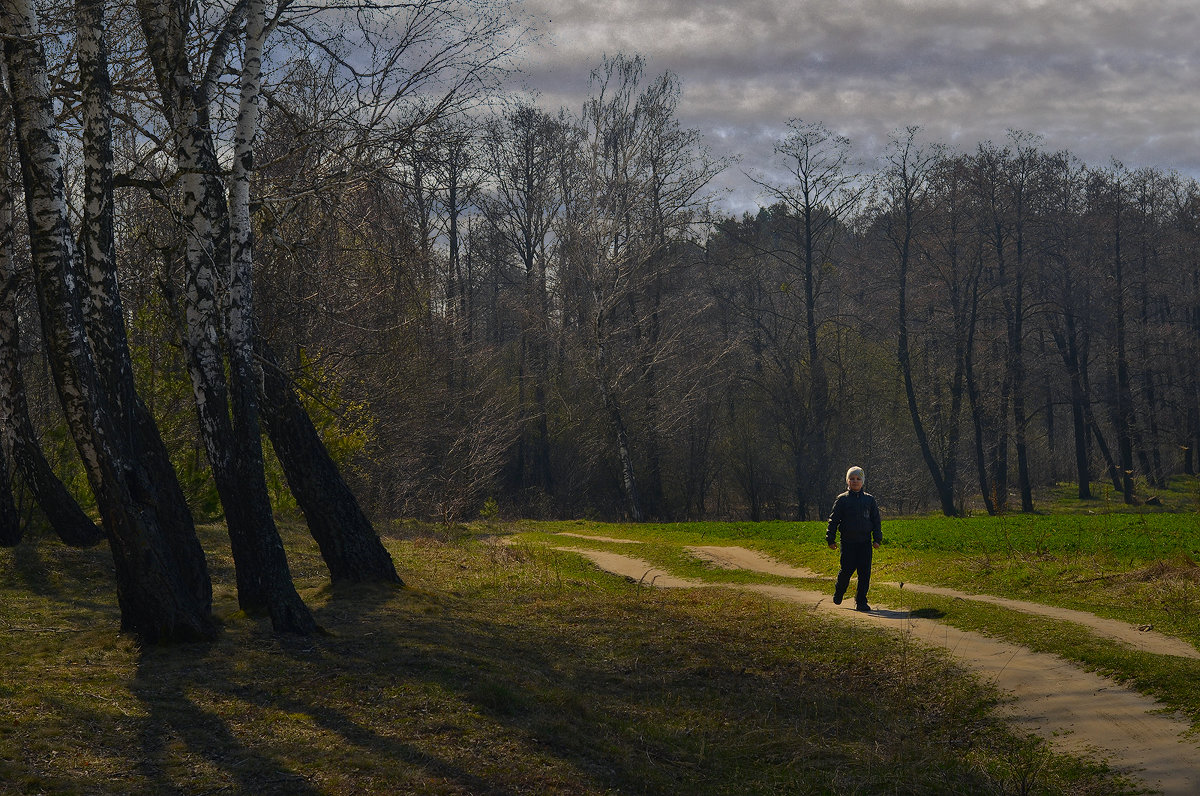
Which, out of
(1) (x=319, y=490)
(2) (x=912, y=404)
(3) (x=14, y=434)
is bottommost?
(1) (x=319, y=490)

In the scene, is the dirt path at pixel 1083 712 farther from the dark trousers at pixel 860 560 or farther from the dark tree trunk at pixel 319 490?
the dark tree trunk at pixel 319 490

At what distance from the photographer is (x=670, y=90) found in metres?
33.1

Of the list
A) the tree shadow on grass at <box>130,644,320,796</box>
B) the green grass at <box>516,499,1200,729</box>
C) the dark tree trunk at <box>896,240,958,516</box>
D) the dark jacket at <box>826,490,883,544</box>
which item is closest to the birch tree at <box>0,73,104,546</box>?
the tree shadow on grass at <box>130,644,320,796</box>

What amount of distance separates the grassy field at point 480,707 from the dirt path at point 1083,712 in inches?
9.7

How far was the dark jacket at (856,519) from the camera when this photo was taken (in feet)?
37.2

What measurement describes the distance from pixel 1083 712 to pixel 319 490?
26.8 ft

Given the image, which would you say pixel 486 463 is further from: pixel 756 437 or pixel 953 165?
pixel 953 165

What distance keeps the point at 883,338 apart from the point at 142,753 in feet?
129

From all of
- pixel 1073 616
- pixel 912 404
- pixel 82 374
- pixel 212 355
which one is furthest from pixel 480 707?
pixel 912 404

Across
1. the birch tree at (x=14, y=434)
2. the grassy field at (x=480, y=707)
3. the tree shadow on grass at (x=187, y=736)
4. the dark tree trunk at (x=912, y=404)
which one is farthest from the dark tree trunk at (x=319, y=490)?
the dark tree trunk at (x=912, y=404)

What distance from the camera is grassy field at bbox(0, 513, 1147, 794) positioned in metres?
5.59

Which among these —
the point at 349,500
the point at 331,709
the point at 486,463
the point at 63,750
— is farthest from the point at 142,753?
the point at 486,463

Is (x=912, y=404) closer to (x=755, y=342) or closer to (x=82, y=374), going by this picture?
(x=755, y=342)

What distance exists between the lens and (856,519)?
11.3 metres
